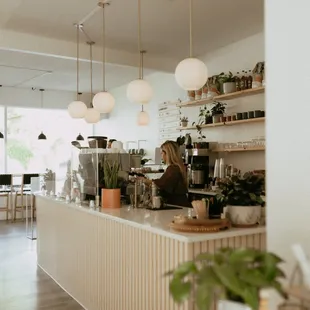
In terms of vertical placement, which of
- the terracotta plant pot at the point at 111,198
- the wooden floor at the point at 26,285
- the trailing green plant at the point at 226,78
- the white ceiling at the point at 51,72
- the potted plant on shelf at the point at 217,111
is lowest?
the wooden floor at the point at 26,285

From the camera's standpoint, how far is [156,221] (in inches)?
111

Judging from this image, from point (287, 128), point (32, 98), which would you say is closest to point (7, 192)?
point (32, 98)

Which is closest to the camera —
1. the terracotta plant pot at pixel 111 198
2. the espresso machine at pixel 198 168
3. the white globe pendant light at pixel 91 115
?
the terracotta plant pot at pixel 111 198

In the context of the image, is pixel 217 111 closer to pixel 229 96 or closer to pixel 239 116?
pixel 229 96

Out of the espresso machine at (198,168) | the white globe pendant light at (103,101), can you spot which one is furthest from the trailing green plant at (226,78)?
the white globe pendant light at (103,101)

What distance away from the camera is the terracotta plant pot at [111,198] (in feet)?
11.4

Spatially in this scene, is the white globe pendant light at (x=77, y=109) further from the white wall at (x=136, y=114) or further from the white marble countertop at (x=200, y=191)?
the white wall at (x=136, y=114)

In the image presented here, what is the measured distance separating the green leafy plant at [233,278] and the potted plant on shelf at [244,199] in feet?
5.05

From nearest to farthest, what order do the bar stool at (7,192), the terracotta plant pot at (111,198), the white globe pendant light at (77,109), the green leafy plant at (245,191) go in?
the green leafy plant at (245,191) < the terracotta plant pot at (111,198) < the white globe pendant light at (77,109) < the bar stool at (7,192)

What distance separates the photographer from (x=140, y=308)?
9.18ft

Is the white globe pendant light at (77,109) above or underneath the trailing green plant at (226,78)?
underneath

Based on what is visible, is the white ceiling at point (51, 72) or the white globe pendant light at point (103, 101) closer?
the white globe pendant light at point (103, 101)

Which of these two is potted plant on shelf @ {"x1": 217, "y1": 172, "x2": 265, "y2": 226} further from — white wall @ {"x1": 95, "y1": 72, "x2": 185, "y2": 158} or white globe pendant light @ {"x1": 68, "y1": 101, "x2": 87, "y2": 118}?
white wall @ {"x1": 95, "y1": 72, "x2": 185, "y2": 158}

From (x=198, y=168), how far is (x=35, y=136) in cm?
586
